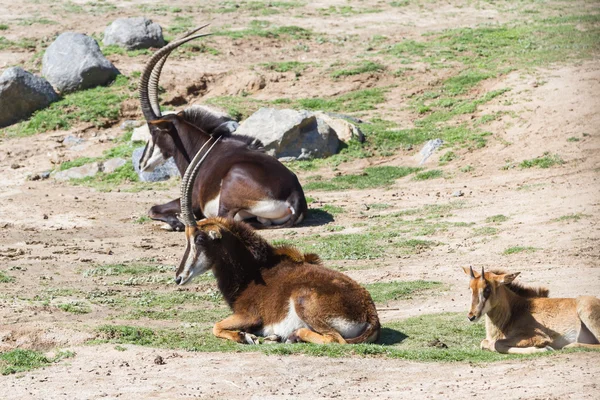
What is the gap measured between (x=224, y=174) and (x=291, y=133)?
374cm

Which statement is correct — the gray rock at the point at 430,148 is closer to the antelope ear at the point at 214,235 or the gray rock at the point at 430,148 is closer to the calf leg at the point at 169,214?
the calf leg at the point at 169,214

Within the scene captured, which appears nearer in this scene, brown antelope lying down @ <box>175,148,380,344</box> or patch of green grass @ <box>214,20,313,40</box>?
brown antelope lying down @ <box>175,148,380,344</box>

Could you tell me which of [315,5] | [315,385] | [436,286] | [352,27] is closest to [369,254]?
[436,286]

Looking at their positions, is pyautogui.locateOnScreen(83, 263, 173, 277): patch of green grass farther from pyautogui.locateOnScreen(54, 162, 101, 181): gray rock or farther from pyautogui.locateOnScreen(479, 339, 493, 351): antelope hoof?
pyautogui.locateOnScreen(54, 162, 101, 181): gray rock

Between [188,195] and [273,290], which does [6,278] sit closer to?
[188,195]

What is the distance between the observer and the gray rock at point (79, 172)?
19.0 metres

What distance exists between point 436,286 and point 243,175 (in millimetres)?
4861

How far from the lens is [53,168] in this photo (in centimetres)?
1970

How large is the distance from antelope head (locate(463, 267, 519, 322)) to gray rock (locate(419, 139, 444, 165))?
401 inches

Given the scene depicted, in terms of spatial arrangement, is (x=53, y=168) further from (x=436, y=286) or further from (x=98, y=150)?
(x=436, y=286)

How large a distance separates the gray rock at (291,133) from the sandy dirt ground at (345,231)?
62cm

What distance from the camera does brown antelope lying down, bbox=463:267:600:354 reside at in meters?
8.22

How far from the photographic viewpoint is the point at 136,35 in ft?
80.3

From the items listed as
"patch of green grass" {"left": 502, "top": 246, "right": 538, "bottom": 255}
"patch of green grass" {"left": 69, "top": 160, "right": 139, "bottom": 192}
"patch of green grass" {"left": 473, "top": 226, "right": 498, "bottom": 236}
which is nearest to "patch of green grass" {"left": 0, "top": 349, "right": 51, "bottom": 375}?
"patch of green grass" {"left": 502, "top": 246, "right": 538, "bottom": 255}
